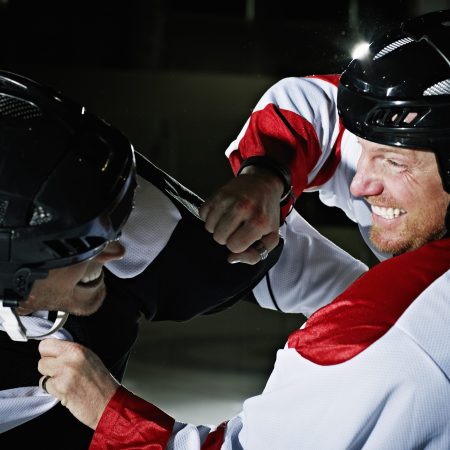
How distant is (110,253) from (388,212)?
1.34ft

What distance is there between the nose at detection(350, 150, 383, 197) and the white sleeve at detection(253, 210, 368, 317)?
252mm

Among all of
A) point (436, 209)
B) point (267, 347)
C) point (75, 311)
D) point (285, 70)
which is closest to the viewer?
point (75, 311)

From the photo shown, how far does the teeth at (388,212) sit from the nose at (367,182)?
3cm

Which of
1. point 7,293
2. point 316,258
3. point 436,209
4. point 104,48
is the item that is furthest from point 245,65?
point 7,293

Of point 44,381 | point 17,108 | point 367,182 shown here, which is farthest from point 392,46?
point 44,381

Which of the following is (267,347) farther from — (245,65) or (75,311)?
(245,65)

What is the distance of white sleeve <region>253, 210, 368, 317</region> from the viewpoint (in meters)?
1.54

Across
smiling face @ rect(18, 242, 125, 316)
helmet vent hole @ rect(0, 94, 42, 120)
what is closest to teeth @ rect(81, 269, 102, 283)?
smiling face @ rect(18, 242, 125, 316)

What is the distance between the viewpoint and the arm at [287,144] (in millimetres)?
1345

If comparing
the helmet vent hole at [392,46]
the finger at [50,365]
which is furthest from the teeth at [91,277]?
the helmet vent hole at [392,46]

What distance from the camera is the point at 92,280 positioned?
117cm

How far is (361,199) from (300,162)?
0.13 meters

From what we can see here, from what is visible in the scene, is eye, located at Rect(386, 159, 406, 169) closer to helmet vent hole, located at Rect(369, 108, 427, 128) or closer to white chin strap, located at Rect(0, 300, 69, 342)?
helmet vent hole, located at Rect(369, 108, 427, 128)

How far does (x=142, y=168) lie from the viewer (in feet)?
4.34
